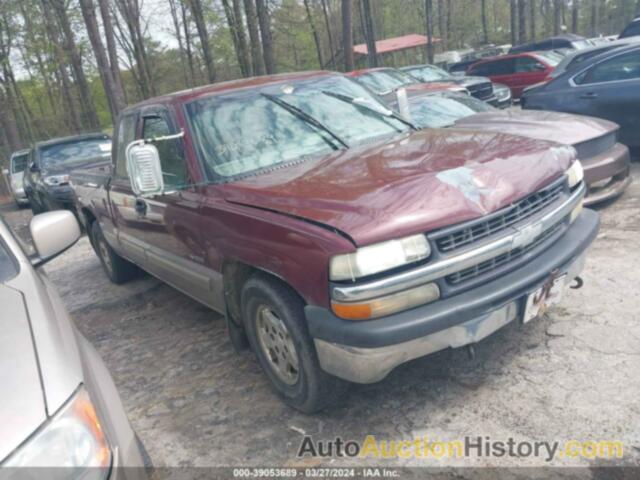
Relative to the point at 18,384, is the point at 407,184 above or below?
above

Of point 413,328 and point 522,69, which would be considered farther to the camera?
point 522,69

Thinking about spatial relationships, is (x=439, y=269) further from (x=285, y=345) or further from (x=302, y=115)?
(x=302, y=115)

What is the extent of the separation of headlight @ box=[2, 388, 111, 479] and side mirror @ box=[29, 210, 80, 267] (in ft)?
4.04

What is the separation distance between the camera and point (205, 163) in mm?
3379

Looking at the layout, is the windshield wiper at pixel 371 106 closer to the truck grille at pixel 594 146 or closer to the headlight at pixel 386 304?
the headlight at pixel 386 304

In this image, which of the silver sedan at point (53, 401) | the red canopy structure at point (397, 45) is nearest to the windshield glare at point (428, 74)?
the silver sedan at point (53, 401)

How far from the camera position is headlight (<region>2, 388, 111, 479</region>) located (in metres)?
1.41

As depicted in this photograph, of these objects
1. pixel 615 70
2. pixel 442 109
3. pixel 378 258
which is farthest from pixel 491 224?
pixel 615 70

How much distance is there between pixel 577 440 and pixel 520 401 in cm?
36

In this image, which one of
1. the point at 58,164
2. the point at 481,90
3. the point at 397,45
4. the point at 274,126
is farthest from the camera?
the point at 397,45

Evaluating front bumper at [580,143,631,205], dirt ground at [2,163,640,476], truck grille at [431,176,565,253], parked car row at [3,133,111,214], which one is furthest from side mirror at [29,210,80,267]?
parked car row at [3,133,111,214]

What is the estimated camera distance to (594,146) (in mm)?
5328

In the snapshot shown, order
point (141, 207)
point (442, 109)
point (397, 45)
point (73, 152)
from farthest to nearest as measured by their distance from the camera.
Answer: point (397, 45)
point (73, 152)
point (442, 109)
point (141, 207)

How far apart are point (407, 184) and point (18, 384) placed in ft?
6.02
